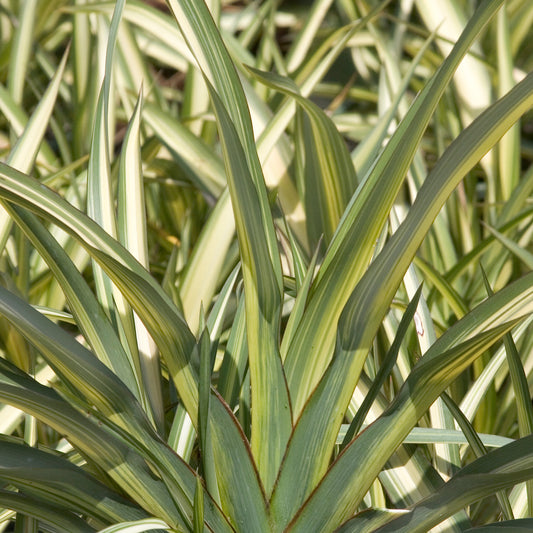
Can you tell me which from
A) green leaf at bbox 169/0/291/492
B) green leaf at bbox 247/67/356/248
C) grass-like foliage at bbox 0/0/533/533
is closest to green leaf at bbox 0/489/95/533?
grass-like foliage at bbox 0/0/533/533

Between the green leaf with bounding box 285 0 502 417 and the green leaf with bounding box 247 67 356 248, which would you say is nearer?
the green leaf with bounding box 285 0 502 417

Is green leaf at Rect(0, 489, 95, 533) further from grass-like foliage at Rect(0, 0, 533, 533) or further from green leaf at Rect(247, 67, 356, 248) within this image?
green leaf at Rect(247, 67, 356, 248)

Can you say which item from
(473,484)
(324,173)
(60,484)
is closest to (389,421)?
(473,484)

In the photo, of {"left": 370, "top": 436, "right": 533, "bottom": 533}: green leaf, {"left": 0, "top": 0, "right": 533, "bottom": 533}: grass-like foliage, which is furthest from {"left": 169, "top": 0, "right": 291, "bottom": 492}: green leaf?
{"left": 370, "top": 436, "right": 533, "bottom": 533}: green leaf

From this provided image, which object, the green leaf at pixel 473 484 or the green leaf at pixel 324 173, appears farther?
the green leaf at pixel 324 173

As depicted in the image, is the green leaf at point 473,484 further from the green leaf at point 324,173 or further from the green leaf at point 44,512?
the green leaf at point 324,173

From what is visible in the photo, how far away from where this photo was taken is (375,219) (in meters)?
0.52

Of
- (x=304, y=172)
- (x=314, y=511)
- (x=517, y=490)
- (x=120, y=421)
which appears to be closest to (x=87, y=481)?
(x=120, y=421)

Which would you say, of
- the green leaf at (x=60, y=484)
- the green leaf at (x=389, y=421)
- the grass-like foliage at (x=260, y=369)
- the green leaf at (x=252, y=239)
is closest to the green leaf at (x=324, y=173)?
the grass-like foliage at (x=260, y=369)

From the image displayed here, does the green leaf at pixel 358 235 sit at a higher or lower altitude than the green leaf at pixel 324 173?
lower

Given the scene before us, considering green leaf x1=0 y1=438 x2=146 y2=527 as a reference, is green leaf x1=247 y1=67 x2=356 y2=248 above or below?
above

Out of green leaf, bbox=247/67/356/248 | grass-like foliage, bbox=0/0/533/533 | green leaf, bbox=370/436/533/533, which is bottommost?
green leaf, bbox=370/436/533/533

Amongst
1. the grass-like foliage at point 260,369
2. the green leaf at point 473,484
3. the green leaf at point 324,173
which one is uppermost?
the green leaf at point 324,173

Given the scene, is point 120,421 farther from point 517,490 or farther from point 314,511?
point 517,490
